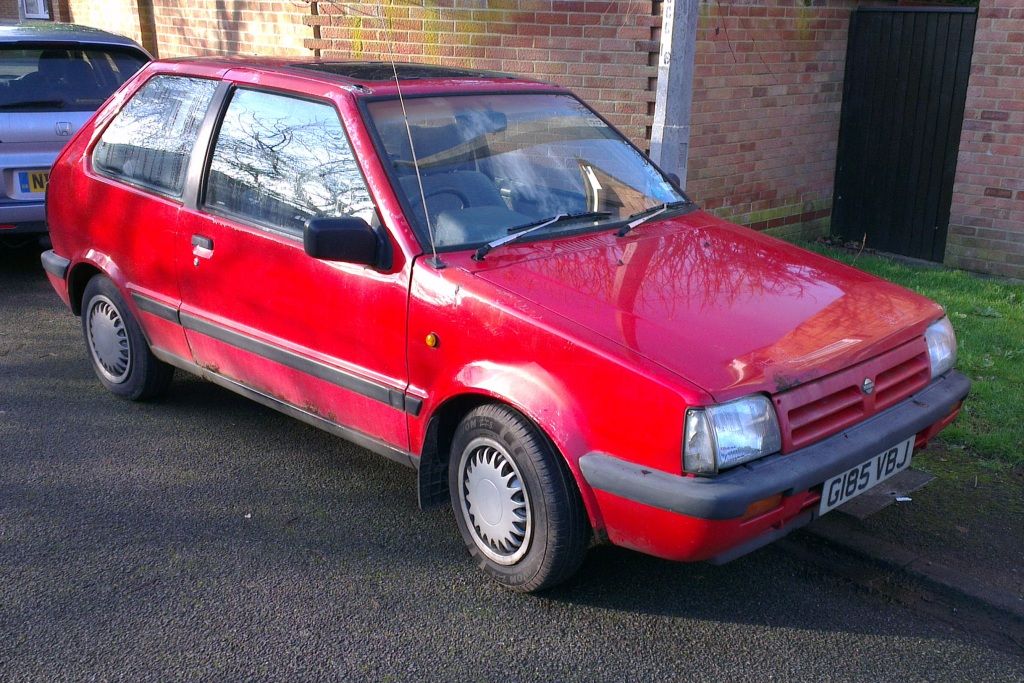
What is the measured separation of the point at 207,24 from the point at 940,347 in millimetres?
9349

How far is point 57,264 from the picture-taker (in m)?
5.49

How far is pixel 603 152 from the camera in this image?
4.61 metres

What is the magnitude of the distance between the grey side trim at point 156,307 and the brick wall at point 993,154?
596 cm

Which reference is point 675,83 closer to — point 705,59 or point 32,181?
point 705,59

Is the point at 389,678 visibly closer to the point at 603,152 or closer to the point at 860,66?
the point at 603,152

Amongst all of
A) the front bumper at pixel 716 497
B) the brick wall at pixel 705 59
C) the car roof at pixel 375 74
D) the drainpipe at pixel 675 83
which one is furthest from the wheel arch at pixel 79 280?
the brick wall at pixel 705 59

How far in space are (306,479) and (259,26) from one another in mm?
6939

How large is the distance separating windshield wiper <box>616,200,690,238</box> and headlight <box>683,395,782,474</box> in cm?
123

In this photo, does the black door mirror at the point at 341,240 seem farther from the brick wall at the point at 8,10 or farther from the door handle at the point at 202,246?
the brick wall at the point at 8,10

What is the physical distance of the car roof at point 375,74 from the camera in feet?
13.9

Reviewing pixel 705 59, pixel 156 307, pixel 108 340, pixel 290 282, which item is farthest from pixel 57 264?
pixel 705 59

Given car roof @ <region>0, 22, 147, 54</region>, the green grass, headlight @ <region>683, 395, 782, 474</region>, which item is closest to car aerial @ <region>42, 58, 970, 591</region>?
headlight @ <region>683, 395, 782, 474</region>

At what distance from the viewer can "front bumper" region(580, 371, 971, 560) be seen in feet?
9.95

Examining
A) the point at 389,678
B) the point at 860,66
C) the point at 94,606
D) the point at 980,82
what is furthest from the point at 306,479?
the point at 860,66
